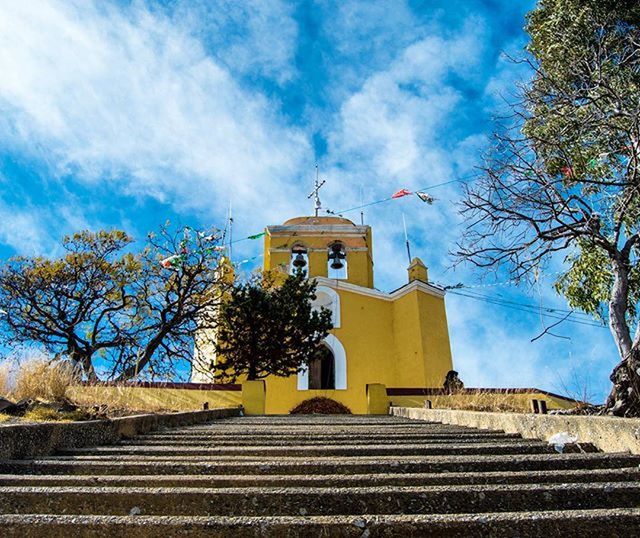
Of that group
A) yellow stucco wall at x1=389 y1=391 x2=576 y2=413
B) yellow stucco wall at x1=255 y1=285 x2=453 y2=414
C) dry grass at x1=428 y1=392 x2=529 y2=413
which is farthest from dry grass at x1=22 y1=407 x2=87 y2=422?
yellow stucco wall at x1=255 y1=285 x2=453 y2=414

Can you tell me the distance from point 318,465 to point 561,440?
2.14m

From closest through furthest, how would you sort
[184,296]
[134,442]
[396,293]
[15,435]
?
1. [15,435]
2. [134,442]
3. [184,296]
4. [396,293]

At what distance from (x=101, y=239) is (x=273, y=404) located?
819 cm

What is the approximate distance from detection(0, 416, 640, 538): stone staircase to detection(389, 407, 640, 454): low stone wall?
6.6 inches

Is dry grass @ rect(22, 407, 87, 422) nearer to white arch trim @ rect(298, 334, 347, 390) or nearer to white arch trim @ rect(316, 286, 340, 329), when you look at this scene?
white arch trim @ rect(298, 334, 347, 390)

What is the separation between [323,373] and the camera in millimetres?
18953

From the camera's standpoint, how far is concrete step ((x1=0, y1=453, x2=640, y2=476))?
3.03 metres

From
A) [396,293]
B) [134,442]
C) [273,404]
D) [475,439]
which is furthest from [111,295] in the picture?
[475,439]

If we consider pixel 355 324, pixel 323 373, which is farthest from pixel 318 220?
pixel 323 373

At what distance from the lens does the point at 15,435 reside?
331cm

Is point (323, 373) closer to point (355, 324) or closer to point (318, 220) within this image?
point (355, 324)

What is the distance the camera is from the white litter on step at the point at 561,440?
375 centimetres

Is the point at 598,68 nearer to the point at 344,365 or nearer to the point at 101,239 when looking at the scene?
the point at 344,365

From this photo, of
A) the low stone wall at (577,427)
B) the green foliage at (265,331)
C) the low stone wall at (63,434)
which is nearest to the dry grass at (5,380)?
the low stone wall at (63,434)
